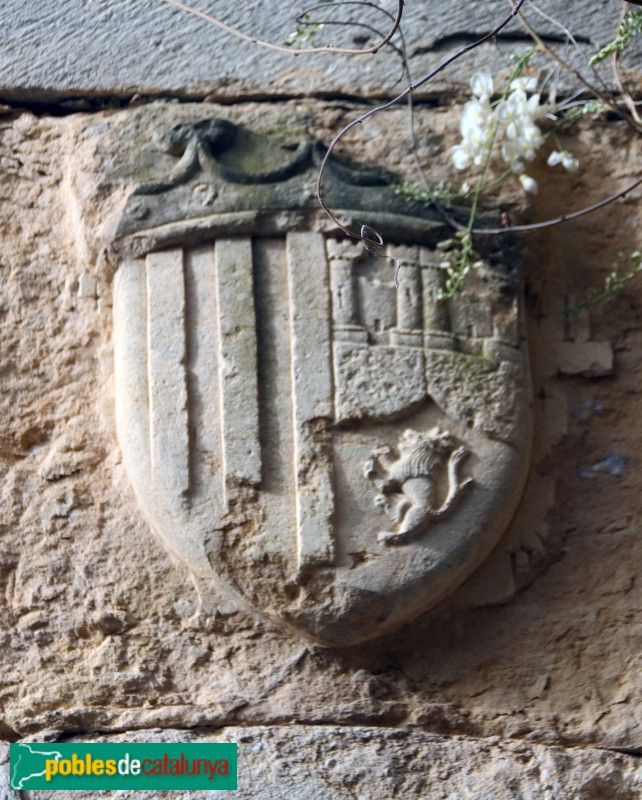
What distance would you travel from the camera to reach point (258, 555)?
2180 mm

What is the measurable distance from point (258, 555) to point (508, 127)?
815 millimetres

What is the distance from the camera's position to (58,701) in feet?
7.43

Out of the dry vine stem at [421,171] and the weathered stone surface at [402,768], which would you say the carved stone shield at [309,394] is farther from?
the weathered stone surface at [402,768]

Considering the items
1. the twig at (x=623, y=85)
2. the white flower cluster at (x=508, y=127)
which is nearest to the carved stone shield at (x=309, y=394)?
the white flower cluster at (x=508, y=127)

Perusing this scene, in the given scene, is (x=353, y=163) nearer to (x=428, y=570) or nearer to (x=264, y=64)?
(x=264, y=64)

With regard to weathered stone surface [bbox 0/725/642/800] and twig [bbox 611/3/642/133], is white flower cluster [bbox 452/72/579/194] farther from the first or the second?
weathered stone surface [bbox 0/725/642/800]

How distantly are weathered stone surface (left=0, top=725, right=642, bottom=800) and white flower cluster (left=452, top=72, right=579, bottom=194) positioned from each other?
906mm

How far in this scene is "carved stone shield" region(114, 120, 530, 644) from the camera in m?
2.18

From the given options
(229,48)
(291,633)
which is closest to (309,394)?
(291,633)

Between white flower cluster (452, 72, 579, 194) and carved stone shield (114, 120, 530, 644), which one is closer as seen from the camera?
carved stone shield (114, 120, 530, 644)

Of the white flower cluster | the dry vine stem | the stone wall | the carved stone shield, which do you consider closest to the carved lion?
the carved stone shield

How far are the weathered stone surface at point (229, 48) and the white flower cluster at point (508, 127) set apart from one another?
16 cm

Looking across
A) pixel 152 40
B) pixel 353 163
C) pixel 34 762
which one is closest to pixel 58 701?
pixel 34 762

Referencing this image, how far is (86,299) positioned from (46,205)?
0.19 m
